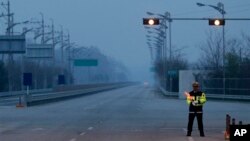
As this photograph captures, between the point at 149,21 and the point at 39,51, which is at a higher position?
the point at 149,21

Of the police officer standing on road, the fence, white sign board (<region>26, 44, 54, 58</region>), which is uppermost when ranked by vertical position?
white sign board (<region>26, 44, 54, 58</region>)

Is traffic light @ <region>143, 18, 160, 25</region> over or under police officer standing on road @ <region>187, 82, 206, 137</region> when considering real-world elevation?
over

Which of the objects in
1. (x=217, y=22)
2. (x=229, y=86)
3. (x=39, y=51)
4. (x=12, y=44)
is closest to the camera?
(x=217, y=22)

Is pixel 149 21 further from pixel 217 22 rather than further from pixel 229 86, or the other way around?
pixel 229 86

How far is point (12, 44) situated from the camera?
75.6 meters

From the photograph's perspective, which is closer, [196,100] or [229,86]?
[196,100]

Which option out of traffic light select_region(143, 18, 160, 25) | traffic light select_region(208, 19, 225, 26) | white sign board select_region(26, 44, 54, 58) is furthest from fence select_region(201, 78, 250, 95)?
white sign board select_region(26, 44, 54, 58)

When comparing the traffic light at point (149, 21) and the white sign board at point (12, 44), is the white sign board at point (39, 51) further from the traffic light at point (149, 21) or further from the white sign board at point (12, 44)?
the traffic light at point (149, 21)

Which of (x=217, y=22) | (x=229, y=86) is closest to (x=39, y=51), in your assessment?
(x=229, y=86)

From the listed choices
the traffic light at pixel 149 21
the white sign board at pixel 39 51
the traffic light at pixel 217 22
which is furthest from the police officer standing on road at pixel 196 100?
the white sign board at pixel 39 51

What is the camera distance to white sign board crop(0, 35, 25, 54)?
7550 cm

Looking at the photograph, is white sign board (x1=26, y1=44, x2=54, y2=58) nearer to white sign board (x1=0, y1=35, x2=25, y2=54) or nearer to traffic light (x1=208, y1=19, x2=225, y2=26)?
white sign board (x1=0, y1=35, x2=25, y2=54)

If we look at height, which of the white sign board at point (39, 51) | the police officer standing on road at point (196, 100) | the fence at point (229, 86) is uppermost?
the white sign board at point (39, 51)

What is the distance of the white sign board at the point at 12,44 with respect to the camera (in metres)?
75.5
